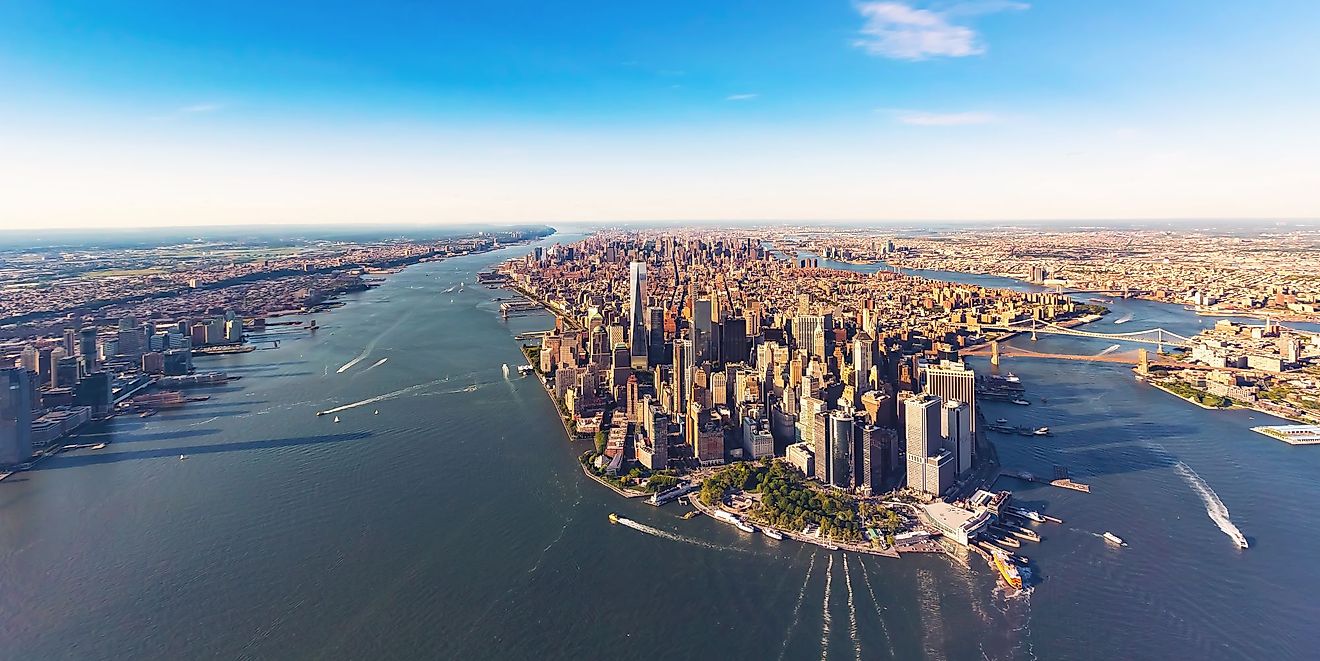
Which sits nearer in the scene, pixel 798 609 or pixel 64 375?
pixel 798 609

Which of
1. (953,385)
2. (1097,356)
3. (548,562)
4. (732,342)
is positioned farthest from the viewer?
(1097,356)

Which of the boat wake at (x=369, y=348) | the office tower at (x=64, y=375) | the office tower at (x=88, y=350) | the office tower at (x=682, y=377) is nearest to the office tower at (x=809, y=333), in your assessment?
the office tower at (x=682, y=377)

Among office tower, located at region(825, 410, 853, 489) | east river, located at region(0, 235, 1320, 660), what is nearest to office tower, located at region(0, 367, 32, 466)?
east river, located at region(0, 235, 1320, 660)

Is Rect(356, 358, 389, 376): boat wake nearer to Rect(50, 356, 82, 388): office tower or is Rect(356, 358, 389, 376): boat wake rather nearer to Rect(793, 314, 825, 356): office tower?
Rect(50, 356, 82, 388): office tower

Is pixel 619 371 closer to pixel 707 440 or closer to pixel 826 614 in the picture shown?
pixel 707 440

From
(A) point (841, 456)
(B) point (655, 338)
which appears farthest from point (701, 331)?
(A) point (841, 456)

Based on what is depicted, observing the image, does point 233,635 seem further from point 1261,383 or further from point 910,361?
point 1261,383

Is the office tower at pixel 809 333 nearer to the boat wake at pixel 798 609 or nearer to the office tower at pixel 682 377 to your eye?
the office tower at pixel 682 377
